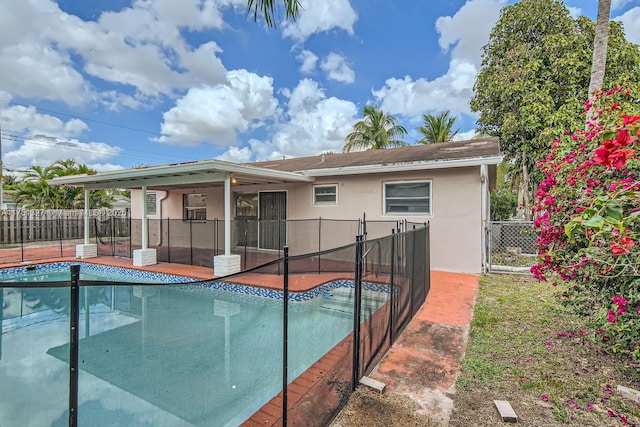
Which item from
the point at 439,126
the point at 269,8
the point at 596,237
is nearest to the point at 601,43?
the point at 596,237

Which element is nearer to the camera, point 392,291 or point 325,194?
point 392,291

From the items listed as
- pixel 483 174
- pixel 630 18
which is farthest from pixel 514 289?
pixel 630 18

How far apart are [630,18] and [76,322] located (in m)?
18.2

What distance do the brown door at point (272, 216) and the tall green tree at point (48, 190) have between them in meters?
10.8

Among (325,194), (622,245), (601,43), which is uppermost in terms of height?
(601,43)

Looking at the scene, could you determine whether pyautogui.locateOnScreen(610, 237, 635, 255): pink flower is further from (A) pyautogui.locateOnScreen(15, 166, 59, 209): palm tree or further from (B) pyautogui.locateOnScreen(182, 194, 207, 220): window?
(A) pyautogui.locateOnScreen(15, 166, 59, 209): palm tree

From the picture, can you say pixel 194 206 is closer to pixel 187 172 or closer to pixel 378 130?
pixel 187 172

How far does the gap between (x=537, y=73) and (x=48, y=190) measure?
920 inches

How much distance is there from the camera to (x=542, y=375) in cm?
314

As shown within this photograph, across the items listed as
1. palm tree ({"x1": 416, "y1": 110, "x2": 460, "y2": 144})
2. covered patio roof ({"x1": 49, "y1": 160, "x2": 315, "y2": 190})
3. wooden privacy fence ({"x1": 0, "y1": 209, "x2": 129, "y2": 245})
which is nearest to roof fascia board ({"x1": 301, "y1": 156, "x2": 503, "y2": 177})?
covered patio roof ({"x1": 49, "y1": 160, "x2": 315, "y2": 190})

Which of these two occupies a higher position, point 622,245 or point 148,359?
point 622,245

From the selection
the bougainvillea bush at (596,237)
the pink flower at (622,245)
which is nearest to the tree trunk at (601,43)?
the bougainvillea bush at (596,237)

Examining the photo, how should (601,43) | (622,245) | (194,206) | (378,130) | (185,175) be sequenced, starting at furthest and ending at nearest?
(378,130)
(194,206)
(185,175)
(601,43)
(622,245)

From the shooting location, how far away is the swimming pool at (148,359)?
173 cm
